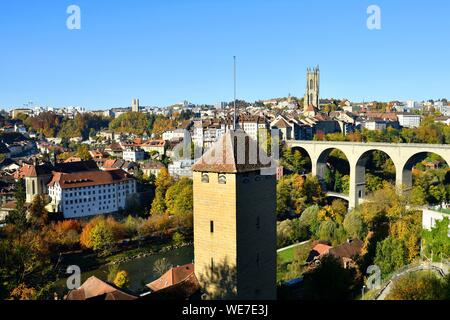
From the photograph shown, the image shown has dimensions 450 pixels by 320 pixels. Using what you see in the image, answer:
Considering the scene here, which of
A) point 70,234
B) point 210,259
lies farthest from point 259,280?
point 70,234

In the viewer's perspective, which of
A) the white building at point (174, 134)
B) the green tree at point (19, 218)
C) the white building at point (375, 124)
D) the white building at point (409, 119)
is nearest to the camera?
the green tree at point (19, 218)

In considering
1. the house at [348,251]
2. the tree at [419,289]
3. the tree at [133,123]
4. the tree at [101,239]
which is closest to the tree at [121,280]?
the tree at [101,239]

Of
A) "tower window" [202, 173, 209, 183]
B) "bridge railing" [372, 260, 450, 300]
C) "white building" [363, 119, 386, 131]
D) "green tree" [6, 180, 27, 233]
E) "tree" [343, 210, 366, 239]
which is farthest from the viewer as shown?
"white building" [363, 119, 386, 131]

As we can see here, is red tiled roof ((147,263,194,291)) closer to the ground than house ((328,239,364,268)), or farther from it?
farther from it

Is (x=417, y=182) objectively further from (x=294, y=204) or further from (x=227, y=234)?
(x=227, y=234)

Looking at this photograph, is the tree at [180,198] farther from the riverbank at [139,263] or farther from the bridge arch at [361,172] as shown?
the bridge arch at [361,172]

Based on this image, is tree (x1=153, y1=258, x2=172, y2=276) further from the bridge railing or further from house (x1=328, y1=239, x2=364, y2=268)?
the bridge railing

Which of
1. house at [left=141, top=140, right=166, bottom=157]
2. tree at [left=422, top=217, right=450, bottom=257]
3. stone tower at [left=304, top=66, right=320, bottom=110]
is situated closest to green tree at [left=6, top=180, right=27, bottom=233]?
tree at [left=422, top=217, right=450, bottom=257]
